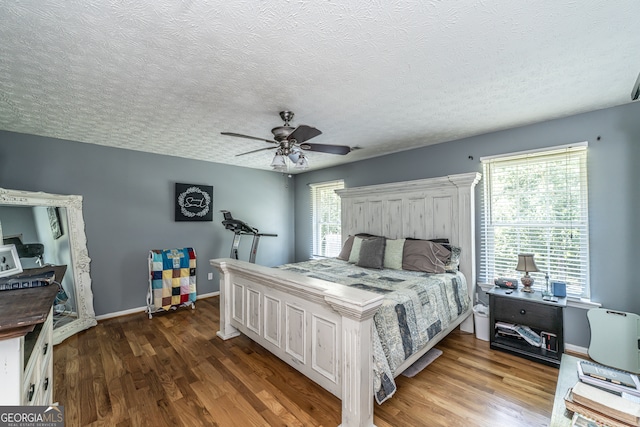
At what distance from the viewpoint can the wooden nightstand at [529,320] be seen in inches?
96.7

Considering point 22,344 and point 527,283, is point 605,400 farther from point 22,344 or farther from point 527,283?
point 22,344

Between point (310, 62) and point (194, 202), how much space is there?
351 centimetres

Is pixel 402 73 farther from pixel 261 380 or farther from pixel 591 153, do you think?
pixel 261 380

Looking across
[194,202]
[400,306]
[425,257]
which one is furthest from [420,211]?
[194,202]

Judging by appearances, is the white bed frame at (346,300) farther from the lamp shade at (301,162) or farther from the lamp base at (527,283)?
the lamp shade at (301,162)

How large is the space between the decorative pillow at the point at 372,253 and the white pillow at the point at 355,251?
0.12 m

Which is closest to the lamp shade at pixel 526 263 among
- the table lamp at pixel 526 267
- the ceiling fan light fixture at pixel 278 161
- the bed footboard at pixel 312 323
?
the table lamp at pixel 526 267

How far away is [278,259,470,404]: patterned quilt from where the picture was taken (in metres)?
1.81

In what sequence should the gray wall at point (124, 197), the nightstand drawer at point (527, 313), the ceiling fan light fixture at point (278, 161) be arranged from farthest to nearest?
the gray wall at point (124, 197), the nightstand drawer at point (527, 313), the ceiling fan light fixture at point (278, 161)

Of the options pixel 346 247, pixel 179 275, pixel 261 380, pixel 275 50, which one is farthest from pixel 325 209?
pixel 275 50

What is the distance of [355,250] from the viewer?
3.88 meters

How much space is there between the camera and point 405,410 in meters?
1.89

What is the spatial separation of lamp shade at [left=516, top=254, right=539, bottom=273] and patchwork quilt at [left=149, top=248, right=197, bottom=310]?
13.8 feet

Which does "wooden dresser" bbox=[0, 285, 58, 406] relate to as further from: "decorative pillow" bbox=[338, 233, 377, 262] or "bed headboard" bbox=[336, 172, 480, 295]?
"bed headboard" bbox=[336, 172, 480, 295]
